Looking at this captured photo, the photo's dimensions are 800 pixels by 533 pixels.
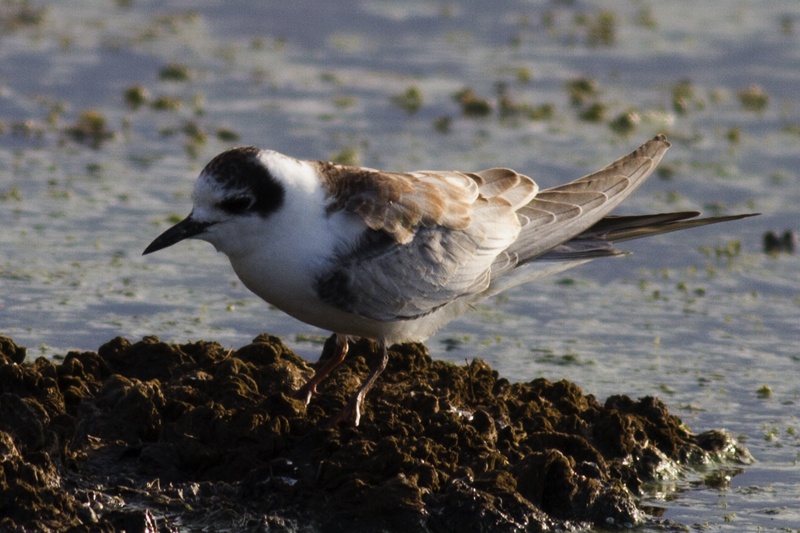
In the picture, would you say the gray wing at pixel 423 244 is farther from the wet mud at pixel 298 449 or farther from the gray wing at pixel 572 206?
the wet mud at pixel 298 449

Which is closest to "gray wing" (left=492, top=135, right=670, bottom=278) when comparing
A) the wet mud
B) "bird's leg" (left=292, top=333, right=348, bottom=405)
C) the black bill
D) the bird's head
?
the wet mud

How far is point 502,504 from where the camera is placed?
5.60 m

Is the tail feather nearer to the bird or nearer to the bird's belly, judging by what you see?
the bird

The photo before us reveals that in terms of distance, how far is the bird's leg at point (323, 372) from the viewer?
6457 mm

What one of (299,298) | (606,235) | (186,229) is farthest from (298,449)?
(606,235)

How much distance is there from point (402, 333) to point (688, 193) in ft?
17.1

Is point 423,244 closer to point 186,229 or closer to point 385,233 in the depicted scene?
point 385,233

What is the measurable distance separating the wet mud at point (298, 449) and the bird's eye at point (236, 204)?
3.08 ft

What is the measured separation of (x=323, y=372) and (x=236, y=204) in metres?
1.20

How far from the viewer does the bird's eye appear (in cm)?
584

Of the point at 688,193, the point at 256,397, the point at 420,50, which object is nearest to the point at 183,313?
the point at 256,397

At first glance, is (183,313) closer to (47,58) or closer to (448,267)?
(448,267)

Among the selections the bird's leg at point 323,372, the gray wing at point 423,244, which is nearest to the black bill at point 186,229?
the gray wing at point 423,244

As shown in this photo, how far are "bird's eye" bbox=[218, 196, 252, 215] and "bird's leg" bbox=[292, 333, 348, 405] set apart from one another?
1132 millimetres
